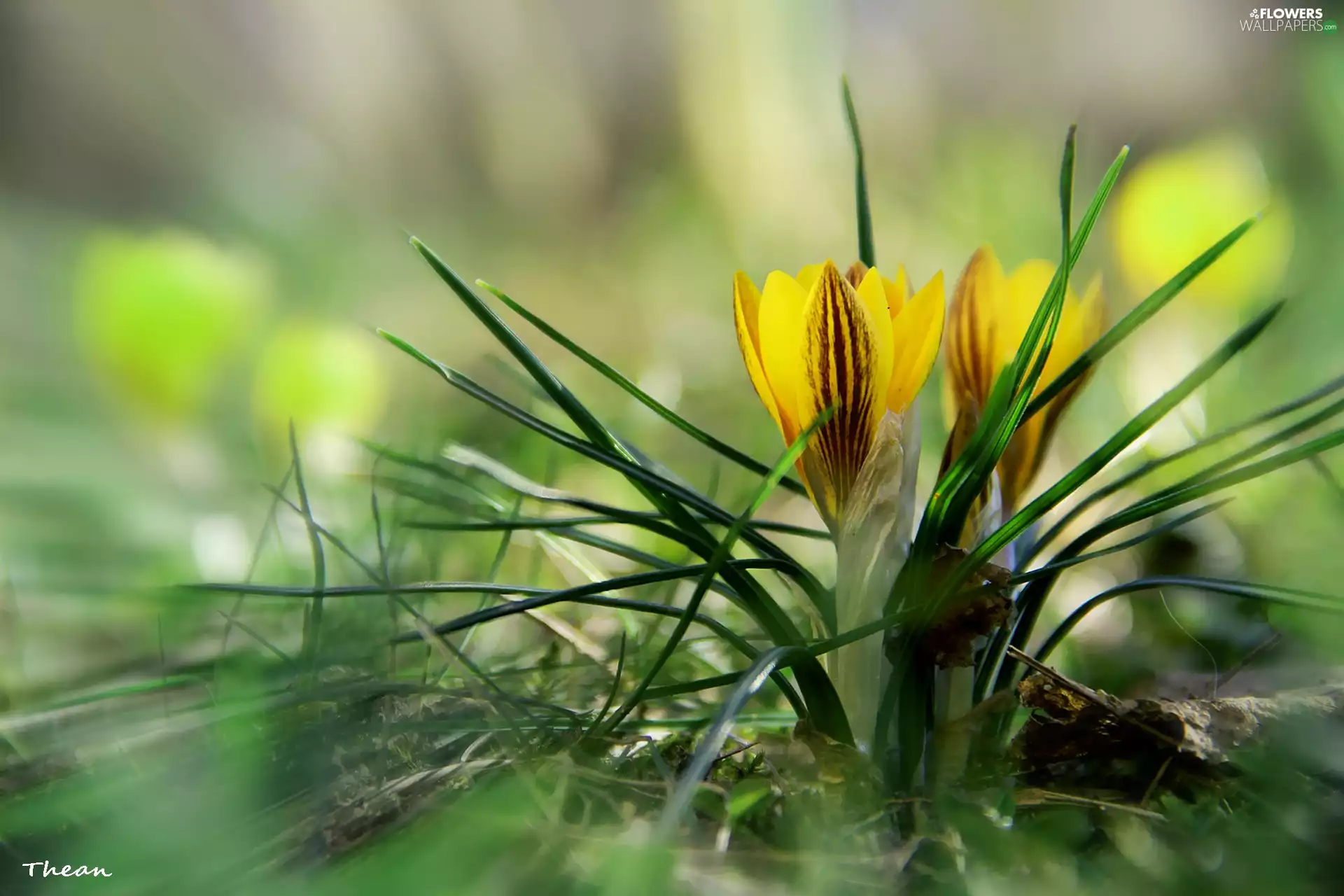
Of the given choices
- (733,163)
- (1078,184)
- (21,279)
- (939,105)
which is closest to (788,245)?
(733,163)

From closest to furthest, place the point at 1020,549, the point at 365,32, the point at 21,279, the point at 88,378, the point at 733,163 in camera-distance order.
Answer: the point at 1020,549, the point at 88,378, the point at 21,279, the point at 733,163, the point at 365,32

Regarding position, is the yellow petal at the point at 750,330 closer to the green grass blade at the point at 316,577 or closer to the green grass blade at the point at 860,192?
the green grass blade at the point at 860,192

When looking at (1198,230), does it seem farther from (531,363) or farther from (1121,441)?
(531,363)

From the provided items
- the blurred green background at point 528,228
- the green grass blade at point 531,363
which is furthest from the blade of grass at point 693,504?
the blurred green background at point 528,228

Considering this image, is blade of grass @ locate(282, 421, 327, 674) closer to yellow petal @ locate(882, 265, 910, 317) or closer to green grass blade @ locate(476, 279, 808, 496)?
green grass blade @ locate(476, 279, 808, 496)

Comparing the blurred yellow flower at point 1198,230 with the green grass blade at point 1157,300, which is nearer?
the green grass blade at point 1157,300

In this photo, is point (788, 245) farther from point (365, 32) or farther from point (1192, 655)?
point (365, 32)

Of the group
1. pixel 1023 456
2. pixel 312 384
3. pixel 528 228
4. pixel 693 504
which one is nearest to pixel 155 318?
pixel 312 384
